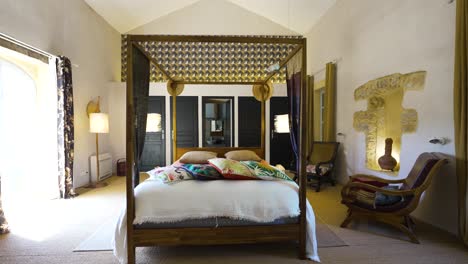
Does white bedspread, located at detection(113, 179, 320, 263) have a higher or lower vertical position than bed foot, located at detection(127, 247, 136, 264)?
higher

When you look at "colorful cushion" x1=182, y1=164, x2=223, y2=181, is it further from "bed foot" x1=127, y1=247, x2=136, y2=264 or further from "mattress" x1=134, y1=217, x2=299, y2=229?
"bed foot" x1=127, y1=247, x2=136, y2=264

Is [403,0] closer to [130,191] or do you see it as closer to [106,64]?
[130,191]

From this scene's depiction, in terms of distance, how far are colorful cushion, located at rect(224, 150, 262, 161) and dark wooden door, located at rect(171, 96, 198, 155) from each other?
6.86 ft

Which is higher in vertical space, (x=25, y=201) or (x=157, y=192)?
(x=157, y=192)

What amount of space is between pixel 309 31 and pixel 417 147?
4.15 m

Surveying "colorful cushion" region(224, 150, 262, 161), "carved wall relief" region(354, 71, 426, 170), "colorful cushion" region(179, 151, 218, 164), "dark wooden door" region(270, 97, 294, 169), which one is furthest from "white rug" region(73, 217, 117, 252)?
"dark wooden door" region(270, 97, 294, 169)

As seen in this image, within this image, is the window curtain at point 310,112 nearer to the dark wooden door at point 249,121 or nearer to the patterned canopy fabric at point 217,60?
the patterned canopy fabric at point 217,60

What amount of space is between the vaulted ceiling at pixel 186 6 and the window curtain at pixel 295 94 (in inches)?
129

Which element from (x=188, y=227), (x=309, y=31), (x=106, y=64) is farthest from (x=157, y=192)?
(x=309, y=31)

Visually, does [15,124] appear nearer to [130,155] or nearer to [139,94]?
[139,94]

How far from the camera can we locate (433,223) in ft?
8.69

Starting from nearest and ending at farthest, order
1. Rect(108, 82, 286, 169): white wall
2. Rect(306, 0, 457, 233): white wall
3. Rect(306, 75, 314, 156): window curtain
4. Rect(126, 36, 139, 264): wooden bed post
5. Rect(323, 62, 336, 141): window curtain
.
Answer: Rect(126, 36, 139, 264): wooden bed post < Rect(306, 0, 457, 233): white wall < Rect(323, 62, 336, 141): window curtain < Rect(306, 75, 314, 156): window curtain < Rect(108, 82, 286, 169): white wall

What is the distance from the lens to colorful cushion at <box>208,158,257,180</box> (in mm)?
2293

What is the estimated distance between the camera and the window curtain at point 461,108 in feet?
7.19
